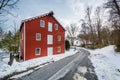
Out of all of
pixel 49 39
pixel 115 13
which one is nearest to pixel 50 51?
pixel 49 39

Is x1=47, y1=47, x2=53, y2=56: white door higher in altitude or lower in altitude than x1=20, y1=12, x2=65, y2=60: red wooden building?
lower

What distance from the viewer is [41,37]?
26.0 meters

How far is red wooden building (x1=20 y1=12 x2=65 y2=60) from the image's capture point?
23173 millimetres

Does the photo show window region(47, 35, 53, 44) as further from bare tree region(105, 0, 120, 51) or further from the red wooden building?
bare tree region(105, 0, 120, 51)

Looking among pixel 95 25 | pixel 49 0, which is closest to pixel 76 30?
pixel 95 25

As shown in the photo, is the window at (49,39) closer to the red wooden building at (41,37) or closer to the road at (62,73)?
the red wooden building at (41,37)

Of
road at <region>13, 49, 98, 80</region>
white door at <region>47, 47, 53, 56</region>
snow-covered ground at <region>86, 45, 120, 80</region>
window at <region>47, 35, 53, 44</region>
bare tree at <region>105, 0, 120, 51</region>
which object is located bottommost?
road at <region>13, 49, 98, 80</region>

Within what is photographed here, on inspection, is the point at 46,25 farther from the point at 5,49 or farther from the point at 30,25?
the point at 5,49

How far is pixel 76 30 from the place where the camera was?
7606 cm

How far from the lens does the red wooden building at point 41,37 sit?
912 inches

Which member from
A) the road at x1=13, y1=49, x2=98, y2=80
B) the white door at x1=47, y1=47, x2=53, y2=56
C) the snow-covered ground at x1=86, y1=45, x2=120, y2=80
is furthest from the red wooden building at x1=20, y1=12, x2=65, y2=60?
the road at x1=13, y1=49, x2=98, y2=80

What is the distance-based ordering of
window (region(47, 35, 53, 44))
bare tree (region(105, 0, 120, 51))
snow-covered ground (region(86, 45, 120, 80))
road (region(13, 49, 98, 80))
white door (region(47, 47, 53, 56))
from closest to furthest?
snow-covered ground (region(86, 45, 120, 80)) < road (region(13, 49, 98, 80)) < bare tree (region(105, 0, 120, 51)) < white door (region(47, 47, 53, 56)) < window (region(47, 35, 53, 44))

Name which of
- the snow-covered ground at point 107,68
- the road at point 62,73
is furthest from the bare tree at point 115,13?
the road at point 62,73

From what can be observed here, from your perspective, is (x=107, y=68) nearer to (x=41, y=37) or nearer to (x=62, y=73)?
(x=62, y=73)
